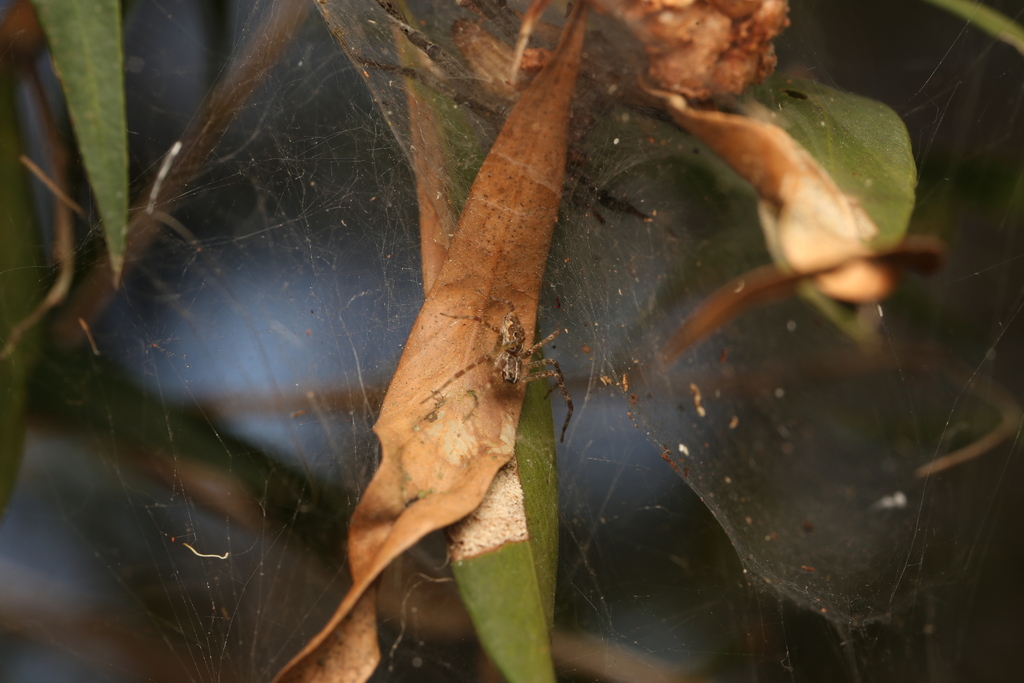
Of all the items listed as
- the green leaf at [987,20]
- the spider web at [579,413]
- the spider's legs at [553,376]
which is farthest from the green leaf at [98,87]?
the green leaf at [987,20]

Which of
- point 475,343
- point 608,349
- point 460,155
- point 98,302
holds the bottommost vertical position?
point 98,302

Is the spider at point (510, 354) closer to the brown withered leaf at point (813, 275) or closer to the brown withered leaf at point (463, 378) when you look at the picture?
the brown withered leaf at point (463, 378)

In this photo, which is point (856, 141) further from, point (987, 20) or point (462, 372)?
point (462, 372)

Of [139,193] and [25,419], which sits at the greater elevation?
[139,193]

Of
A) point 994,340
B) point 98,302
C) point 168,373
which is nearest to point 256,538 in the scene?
point 168,373

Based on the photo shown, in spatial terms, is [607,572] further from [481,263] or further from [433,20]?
[433,20]

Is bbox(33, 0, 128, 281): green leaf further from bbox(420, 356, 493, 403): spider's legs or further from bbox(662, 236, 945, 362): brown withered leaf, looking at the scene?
bbox(662, 236, 945, 362): brown withered leaf
